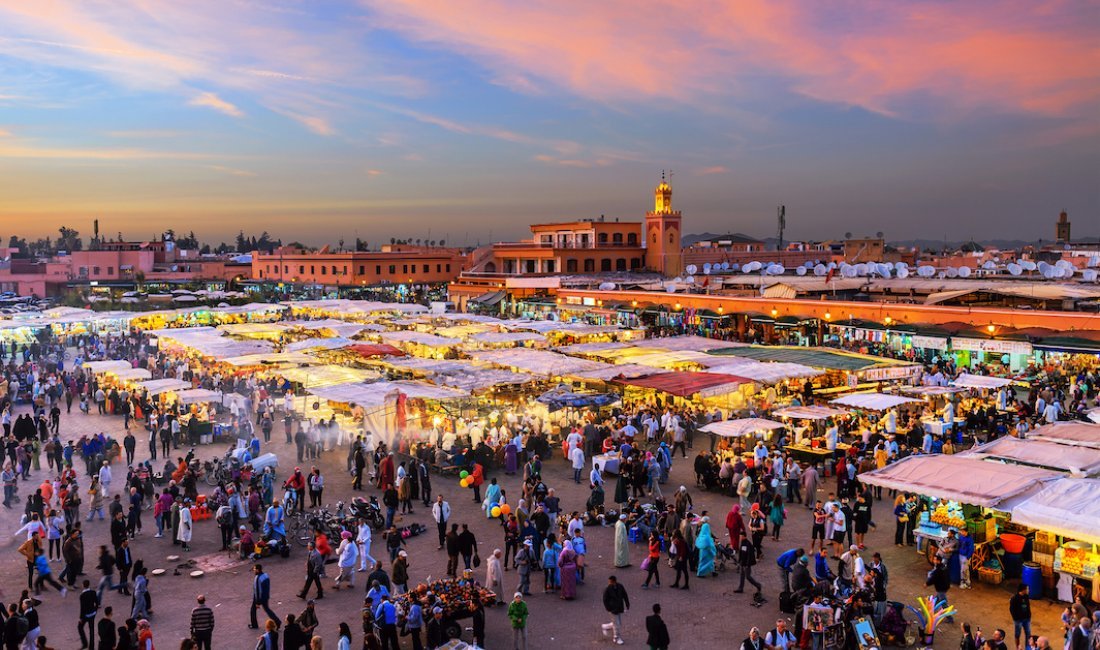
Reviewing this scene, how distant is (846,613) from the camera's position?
8.91 m

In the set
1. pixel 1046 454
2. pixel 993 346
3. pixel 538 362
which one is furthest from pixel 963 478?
pixel 993 346

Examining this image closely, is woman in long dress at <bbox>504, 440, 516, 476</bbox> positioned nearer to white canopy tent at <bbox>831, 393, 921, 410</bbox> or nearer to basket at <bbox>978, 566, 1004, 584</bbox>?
white canopy tent at <bbox>831, 393, 921, 410</bbox>

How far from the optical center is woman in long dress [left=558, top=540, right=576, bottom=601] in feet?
34.2

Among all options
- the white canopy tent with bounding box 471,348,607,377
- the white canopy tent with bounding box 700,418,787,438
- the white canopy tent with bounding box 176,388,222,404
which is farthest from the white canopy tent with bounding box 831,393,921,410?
the white canopy tent with bounding box 176,388,222,404

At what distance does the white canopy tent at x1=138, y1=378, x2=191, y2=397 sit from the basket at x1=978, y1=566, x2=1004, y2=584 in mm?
→ 18368

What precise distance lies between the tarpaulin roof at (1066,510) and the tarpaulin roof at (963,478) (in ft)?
0.96

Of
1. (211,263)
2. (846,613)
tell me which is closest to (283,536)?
(846,613)

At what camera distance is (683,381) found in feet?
63.6

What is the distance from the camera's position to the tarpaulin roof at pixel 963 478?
10.5 m

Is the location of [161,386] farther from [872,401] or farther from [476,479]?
[872,401]

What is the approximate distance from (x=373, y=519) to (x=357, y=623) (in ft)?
11.3

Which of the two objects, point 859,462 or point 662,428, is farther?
point 662,428

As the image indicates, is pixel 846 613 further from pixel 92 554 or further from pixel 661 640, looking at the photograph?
pixel 92 554

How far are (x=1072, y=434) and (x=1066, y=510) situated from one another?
4964 millimetres
